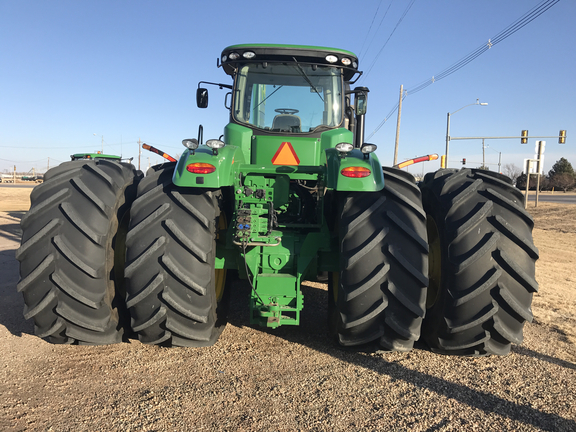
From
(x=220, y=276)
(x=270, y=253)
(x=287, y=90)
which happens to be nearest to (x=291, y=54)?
(x=287, y=90)

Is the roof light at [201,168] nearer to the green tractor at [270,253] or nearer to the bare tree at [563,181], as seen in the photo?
the green tractor at [270,253]

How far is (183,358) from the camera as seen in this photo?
11.2ft

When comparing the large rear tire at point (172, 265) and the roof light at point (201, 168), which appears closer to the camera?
the large rear tire at point (172, 265)

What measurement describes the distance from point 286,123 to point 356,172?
1548 millimetres

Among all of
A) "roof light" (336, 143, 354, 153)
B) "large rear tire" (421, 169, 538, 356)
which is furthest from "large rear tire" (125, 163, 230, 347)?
"large rear tire" (421, 169, 538, 356)

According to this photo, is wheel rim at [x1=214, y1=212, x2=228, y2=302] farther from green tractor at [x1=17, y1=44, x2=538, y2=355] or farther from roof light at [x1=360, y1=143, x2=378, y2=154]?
roof light at [x1=360, y1=143, x2=378, y2=154]

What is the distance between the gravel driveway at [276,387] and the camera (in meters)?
2.56

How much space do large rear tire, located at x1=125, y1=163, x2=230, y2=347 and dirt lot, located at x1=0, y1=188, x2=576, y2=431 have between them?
1.10 feet

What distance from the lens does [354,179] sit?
10.5ft

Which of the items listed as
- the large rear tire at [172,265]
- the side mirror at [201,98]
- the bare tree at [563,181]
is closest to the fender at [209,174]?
the large rear tire at [172,265]

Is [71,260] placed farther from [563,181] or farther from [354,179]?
[563,181]

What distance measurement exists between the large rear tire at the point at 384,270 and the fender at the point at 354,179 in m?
0.13

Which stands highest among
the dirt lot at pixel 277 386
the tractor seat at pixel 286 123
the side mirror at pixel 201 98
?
the side mirror at pixel 201 98

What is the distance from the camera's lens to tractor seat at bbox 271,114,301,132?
14.8 ft
